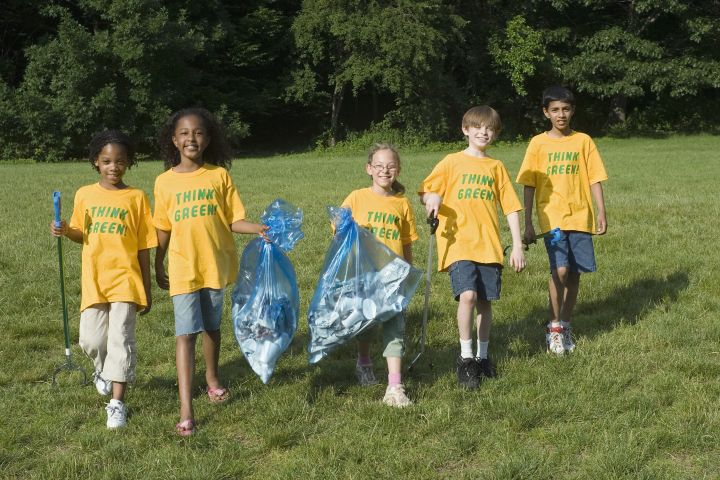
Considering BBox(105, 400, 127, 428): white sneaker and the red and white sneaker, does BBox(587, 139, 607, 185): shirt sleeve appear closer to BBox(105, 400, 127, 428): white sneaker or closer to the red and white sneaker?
the red and white sneaker

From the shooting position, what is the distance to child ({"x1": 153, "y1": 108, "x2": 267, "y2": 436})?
4383 mm

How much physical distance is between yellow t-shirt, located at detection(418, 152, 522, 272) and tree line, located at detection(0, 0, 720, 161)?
84.5ft

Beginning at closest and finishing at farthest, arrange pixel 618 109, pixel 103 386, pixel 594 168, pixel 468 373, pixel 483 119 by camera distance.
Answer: pixel 103 386
pixel 468 373
pixel 483 119
pixel 594 168
pixel 618 109

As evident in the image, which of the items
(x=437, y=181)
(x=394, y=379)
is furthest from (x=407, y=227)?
(x=394, y=379)

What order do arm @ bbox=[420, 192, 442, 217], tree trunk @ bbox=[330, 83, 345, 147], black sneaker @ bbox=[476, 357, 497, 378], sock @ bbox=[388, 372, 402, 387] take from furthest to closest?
tree trunk @ bbox=[330, 83, 345, 147], black sneaker @ bbox=[476, 357, 497, 378], arm @ bbox=[420, 192, 442, 217], sock @ bbox=[388, 372, 402, 387]

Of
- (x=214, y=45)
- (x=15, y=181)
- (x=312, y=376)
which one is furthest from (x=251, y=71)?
(x=312, y=376)

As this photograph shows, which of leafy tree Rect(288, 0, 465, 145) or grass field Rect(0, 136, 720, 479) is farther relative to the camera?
leafy tree Rect(288, 0, 465, 145)

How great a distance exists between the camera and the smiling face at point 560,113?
220 inches

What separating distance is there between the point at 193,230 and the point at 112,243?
1.60ft

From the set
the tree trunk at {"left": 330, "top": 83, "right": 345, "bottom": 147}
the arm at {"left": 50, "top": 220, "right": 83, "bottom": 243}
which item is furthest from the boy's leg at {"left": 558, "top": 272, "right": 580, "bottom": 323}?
the tree trunk at {"left": 330, "top": 83, "right": 345, "bottom": 147}

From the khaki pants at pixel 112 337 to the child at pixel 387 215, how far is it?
4.45 feet

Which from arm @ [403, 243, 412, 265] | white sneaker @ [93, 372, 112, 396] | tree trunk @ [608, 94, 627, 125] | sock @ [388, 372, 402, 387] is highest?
tree trunk @ [608, 94, 627, 125]

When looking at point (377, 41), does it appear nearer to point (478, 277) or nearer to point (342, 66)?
point (342, 66)

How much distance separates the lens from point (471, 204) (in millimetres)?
4977
